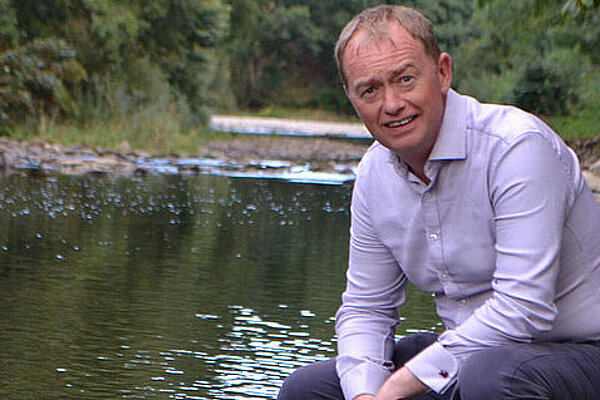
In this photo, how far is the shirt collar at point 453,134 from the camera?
2875 mm

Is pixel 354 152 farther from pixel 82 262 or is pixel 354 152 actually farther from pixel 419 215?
pixel 419 215

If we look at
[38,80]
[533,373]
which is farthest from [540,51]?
[533,373]

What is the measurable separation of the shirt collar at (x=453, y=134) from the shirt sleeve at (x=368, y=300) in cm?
29

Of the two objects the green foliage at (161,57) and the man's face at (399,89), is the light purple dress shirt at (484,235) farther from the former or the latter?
the green foliage at (161,57)

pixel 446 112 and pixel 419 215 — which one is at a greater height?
pixel 446 112

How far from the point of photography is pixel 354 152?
27297mm

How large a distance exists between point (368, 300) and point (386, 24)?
72 centimetres

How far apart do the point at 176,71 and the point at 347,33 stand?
2788 centimetres

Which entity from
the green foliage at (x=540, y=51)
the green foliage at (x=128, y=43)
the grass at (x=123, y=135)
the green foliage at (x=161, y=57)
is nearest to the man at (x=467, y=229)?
the green foliage at (x=540, y=51)

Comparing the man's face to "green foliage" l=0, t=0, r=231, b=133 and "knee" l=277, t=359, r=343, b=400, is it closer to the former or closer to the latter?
"knee" l=277, t=359, r=343, b=400

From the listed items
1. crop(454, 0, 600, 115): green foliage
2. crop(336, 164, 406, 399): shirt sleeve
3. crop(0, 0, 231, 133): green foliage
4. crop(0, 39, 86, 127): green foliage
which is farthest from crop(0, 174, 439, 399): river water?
crop(0, 0, 231, 133): green foliage

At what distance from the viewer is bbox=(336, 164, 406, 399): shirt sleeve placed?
A: 123 inches

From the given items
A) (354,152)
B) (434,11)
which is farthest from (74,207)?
(434,11)

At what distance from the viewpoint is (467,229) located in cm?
289
